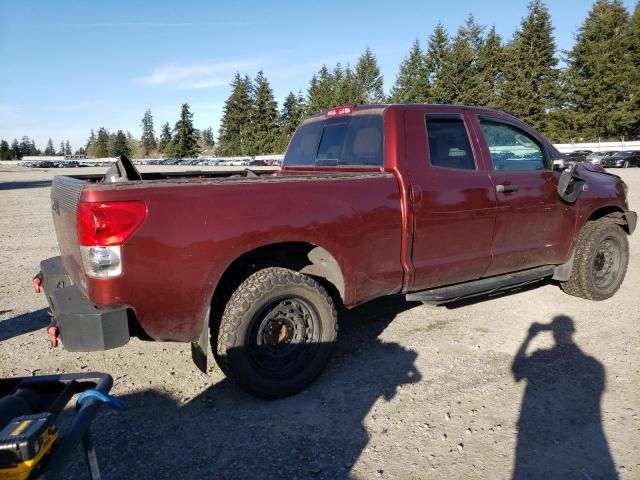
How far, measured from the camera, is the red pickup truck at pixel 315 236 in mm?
2799

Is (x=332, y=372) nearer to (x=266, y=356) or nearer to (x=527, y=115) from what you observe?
(x=266, y=356)

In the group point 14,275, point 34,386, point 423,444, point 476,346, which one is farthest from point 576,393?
point 14,275

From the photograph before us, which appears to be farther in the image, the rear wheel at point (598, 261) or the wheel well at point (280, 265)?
the rear wheel at point (598, 261)

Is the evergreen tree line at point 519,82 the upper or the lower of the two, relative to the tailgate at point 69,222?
upper

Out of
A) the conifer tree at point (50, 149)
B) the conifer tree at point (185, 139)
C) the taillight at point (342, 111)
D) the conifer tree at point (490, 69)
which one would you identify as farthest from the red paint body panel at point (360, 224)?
the conifer tree at point (50, 149)

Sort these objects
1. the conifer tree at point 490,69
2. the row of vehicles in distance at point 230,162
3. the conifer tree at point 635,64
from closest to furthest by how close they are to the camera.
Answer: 1. the conifer tree at point 635,64
2. the row of vehicles in distance at point 230,162
3. the conifer tree at point 490,69

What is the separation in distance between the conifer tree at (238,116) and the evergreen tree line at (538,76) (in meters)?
16.4

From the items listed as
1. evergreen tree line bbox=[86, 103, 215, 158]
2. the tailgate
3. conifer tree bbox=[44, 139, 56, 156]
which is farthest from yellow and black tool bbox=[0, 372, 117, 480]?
conifer tree bbox=[44, 139, 56, 156]

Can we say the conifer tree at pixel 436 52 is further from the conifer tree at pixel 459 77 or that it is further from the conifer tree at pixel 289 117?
the conifer tree at pixel 289 117

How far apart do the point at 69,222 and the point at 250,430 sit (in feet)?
5.70

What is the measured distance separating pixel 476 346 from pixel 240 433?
7.37ft

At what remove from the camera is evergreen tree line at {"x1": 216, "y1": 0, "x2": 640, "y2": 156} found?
4872 centimetres

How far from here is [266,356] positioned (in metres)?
3.40

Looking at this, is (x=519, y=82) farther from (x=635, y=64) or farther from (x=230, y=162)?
(x=230, y=162)
